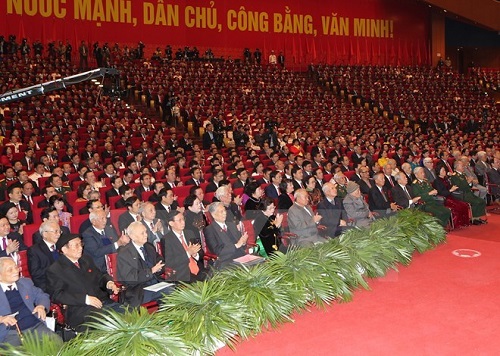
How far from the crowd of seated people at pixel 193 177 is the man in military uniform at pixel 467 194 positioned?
0.02m

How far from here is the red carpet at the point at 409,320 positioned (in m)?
4.02

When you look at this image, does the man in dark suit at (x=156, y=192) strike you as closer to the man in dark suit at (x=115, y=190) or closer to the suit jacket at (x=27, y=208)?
the man in dark suit at (x=115, y=190)

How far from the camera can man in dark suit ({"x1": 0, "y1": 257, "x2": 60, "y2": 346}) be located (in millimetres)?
3709

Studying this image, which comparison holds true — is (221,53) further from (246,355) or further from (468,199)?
(246,355)

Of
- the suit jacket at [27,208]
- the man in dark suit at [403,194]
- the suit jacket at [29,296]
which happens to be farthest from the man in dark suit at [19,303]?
the man in dark suit at [403,194]

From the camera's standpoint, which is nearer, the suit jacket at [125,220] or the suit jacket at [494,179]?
the suit jacket at [125,220]

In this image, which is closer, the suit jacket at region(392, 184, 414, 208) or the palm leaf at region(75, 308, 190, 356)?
the palm leaf at region(75, 308, 190, 356)

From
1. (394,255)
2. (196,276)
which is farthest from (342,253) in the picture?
(196,276)

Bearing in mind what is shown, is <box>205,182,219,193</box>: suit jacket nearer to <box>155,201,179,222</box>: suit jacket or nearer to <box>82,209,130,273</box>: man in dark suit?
<box>155,201,179,222</box>: suit jacket

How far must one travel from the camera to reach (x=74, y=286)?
414cm

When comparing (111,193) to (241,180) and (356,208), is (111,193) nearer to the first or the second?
(241,180)

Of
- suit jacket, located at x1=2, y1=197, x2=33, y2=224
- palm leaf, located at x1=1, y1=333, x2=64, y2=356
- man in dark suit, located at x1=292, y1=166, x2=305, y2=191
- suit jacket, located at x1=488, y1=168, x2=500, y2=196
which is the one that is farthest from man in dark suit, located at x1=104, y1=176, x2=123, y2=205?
suit jacket, located at x1=488, y1=168, x2=500, y2=196

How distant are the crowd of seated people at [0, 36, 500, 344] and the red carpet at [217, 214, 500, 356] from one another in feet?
3.43

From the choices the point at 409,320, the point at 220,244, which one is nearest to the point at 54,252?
the point at 220,244
